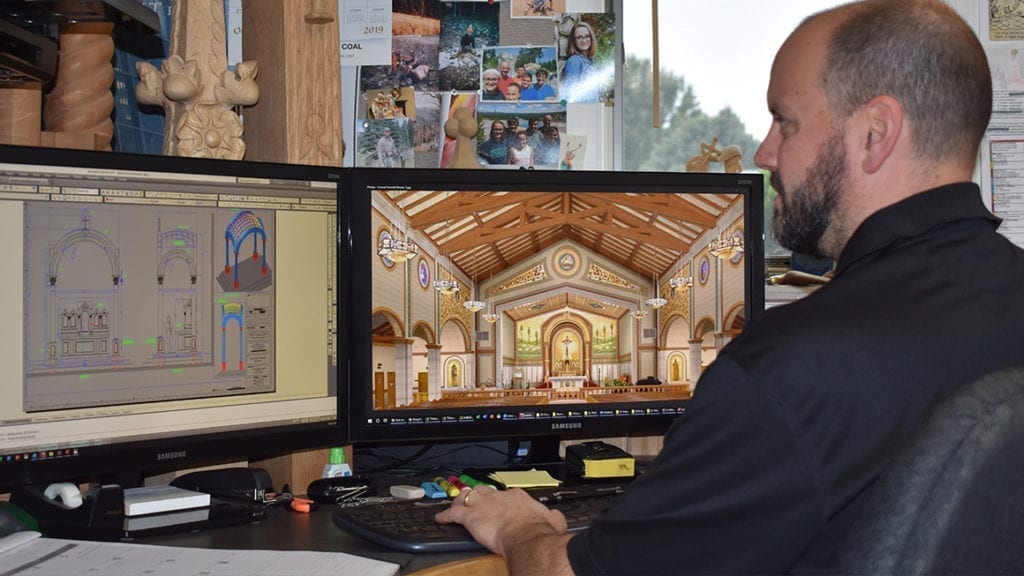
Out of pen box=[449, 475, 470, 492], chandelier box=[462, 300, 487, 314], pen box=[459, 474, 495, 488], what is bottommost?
pen box=[459, 474, 495, 488]

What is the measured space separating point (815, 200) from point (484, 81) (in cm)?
115

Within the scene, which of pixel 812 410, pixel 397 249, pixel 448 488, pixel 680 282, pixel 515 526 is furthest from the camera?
pixel 680 282

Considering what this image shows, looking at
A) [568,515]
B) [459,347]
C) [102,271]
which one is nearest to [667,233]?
[459,347]

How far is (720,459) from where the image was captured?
0.92m

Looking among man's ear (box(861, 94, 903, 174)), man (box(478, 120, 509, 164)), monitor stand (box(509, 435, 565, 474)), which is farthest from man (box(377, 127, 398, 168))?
man's ear (box(861, 94, 903, 174))

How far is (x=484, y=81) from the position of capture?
2.23m

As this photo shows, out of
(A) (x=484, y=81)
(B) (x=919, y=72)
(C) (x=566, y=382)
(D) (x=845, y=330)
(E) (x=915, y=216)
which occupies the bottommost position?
(C) (x=566, y=382)

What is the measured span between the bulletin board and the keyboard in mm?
855

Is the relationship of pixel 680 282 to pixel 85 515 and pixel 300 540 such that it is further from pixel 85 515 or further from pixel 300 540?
pixel 85 515

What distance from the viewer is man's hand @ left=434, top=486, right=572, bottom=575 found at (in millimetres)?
1170

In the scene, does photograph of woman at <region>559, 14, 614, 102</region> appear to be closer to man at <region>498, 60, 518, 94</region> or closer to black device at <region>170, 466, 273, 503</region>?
man at <region>498, 60, 518, 94</region>

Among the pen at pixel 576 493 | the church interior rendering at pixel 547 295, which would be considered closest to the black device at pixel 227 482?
the church interior rendering at pixel 547 295

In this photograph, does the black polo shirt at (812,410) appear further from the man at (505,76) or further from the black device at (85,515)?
the man at (505,76)

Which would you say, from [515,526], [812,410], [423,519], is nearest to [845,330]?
[812,410]
